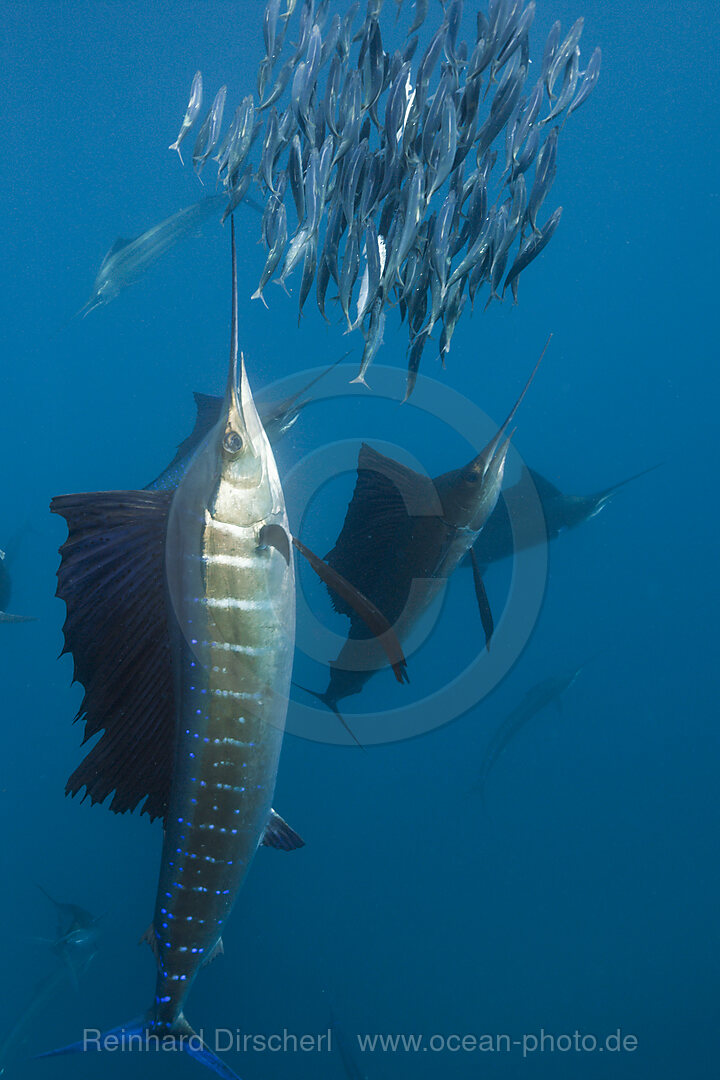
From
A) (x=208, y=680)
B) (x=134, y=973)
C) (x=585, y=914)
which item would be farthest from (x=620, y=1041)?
(x=208, y=680)

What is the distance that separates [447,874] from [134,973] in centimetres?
205

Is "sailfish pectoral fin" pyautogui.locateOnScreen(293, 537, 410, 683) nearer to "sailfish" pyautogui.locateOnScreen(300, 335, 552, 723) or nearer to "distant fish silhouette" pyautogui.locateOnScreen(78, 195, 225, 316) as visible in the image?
"sailfish" pyautogui.locateOnScreen(300, 335, 552, 723)

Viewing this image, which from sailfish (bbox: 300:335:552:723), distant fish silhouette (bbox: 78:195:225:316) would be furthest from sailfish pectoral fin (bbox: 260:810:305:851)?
distant fish silhouette (bbox: 78:195:225:316)

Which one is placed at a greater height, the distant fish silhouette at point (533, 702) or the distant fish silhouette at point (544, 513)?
the distant fish silhouette at point (544, 513)

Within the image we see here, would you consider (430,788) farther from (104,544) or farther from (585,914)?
(104,544)

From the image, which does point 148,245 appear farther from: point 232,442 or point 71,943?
point 71,943

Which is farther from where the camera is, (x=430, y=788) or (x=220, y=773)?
(x=430, y=788)

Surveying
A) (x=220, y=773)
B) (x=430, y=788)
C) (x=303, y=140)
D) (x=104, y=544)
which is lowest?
(x=430, y=788)

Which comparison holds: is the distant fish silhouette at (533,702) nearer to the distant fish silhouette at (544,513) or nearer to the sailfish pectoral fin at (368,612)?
the distant fish silhouette at (544,513)

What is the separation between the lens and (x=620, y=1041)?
377 cm

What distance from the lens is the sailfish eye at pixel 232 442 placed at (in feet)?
3.48

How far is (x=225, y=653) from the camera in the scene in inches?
44.6

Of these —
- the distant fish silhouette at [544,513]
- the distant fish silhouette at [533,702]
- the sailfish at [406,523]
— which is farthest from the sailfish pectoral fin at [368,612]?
the distant fish silhouette at [533,702]

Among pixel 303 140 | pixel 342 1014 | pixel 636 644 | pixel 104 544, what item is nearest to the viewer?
pixel 104 544
